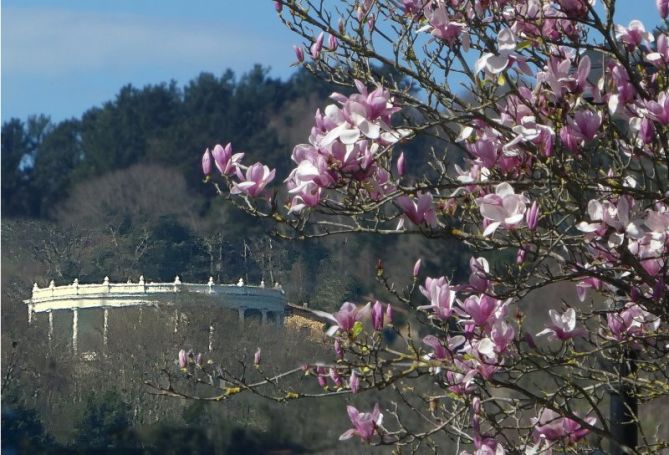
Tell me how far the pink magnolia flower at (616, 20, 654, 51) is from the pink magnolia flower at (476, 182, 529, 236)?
0.64m

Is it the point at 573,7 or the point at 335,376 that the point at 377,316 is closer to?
the point at 335,376

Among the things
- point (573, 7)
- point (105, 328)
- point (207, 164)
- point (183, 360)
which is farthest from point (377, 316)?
point (105, 328)

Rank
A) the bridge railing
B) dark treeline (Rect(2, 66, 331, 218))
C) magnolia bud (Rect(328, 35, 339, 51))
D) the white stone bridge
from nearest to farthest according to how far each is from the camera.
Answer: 1. magnolia bud (Rect(328, 35, 339, 51))
2. the white stone bridge
3. the bridge railing
4. dark treeline (Rect(2, 66, 331, 218))

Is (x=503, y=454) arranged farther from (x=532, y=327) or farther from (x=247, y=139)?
(x=247, y=139)

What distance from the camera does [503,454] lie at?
3133mm

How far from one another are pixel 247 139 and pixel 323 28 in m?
27.0

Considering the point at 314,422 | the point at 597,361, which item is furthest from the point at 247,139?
Result: the point at 597,361

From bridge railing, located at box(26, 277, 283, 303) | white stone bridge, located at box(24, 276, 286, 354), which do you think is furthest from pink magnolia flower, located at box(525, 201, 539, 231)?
bridge railing, located at box(26, 277, 283, 303)

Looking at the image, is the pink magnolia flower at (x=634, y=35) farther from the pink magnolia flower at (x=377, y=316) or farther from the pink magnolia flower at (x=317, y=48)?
the pink magnolia flower at (x=317, y=48)

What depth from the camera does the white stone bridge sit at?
24344 mm

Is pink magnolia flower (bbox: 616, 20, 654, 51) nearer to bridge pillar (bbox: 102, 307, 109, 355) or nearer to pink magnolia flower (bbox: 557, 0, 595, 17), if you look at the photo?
pink magnolia flower (bbox: 557, 0, 595, 17)

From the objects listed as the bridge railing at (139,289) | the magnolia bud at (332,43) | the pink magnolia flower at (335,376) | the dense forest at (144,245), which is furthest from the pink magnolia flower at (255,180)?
the bridge railing at (139,289)

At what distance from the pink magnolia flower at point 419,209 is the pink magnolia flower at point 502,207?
0.88 feet

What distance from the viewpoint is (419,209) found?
292 centimetres
